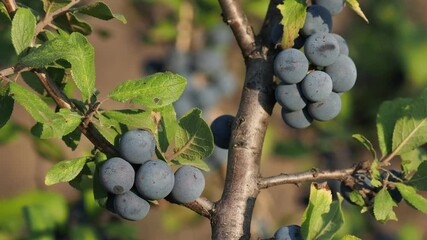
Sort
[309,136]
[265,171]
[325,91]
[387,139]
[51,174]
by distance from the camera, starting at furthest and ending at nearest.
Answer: [265,171], [309,136], [387,139], [325,91], [51,174]

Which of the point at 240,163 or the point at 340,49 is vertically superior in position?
the point at 340,49

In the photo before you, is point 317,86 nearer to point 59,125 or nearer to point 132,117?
point 132,117

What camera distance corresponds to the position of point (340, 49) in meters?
1.33

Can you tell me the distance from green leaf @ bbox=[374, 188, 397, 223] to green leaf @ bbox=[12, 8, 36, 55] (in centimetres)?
58

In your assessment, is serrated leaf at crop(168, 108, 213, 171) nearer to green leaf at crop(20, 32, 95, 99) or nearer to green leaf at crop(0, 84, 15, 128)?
green leaf at crop(20, 32, 95, 99)

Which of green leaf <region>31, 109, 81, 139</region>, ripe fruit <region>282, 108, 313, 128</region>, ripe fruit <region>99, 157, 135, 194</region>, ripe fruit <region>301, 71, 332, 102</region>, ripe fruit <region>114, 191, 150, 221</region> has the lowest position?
ripe fruit <region>114, 191, 150, 221</region>

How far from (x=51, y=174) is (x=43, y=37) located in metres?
0.26

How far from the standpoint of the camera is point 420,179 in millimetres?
1308

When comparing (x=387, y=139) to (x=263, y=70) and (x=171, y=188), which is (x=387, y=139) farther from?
(x=171, y=188)

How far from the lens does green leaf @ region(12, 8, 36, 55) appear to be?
1.16m

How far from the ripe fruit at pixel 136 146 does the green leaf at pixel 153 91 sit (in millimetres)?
51

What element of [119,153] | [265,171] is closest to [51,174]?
[119,153]

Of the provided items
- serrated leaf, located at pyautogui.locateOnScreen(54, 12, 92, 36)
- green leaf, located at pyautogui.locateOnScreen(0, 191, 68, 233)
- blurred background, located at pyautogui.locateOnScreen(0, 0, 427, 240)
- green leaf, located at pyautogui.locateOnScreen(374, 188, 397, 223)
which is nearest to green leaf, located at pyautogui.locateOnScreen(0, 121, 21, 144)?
blurred background, located at pyautogui.locateOnScreen(0, 0, 427, 240)

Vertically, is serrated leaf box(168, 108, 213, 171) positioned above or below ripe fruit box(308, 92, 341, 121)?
below
